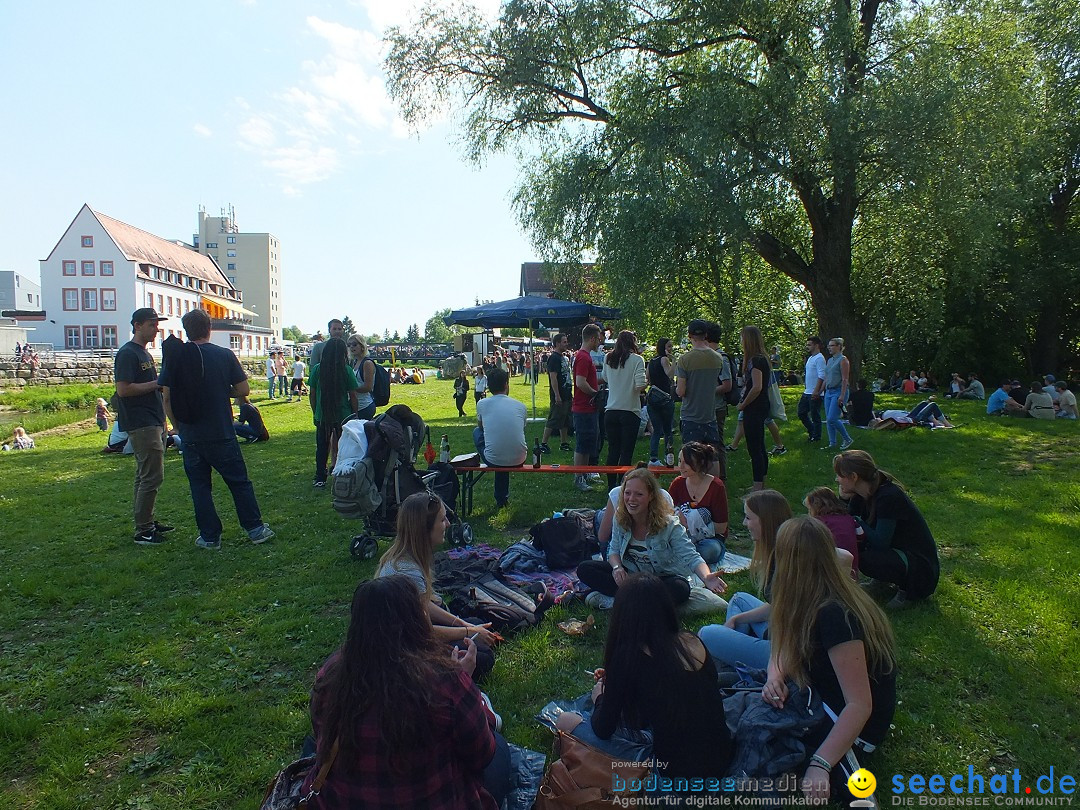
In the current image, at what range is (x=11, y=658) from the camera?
13.4ft

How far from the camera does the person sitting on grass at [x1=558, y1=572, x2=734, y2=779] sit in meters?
2.48

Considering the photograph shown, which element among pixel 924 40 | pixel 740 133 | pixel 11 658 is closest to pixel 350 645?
pixel 11 658

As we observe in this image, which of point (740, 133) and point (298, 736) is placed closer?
point (298, 736)

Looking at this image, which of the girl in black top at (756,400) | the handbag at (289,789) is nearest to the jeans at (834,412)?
the girl in black top at (756,400)

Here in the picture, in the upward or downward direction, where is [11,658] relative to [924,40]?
downward

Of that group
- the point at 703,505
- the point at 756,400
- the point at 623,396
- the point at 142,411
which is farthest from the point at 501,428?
the point at 142,411

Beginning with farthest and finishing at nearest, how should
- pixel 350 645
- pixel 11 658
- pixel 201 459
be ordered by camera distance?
pixel 201 459 → pixel 11 658 → pixel 350 645

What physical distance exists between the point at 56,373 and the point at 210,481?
1331 inches

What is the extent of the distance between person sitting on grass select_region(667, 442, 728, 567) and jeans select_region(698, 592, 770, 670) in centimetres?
140

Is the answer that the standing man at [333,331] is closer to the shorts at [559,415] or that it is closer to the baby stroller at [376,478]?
the baby stroller at [376,478]

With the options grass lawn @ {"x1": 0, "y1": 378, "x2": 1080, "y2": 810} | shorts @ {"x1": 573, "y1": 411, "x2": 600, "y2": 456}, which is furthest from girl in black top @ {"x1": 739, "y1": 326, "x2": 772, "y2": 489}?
shorts @ {"x1": 573, "y1": 411, "x2": 600, "y2": 456}

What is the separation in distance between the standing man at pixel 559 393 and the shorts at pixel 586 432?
249cm

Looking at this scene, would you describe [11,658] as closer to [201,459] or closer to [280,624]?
[280,624]

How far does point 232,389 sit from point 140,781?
3.86 m
